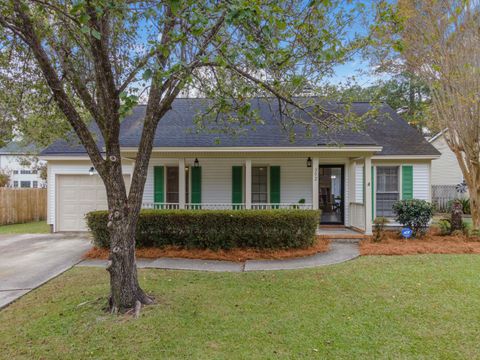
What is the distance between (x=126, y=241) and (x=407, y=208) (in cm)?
790

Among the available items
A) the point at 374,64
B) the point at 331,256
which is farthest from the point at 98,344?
the point at 374,64

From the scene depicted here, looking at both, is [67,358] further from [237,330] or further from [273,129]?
[273,129]

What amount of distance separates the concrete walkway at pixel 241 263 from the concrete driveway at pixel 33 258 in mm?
711

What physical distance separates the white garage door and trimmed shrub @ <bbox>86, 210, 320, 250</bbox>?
151 inches

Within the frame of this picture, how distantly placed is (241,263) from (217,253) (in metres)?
0.83

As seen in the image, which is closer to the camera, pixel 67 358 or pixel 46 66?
pixel 67 358

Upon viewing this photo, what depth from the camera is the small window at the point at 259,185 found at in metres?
11.0

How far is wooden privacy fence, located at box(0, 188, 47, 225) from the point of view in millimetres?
14125

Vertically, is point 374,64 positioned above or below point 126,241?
above

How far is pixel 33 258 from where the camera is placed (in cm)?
723

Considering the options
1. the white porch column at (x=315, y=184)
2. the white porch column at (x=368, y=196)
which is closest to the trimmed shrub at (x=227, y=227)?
the white porch column at (x=315, y=184)

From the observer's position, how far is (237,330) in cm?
363

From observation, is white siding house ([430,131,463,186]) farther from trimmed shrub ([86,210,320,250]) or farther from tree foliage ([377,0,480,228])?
trimmed shrub ([86,210,320,250])

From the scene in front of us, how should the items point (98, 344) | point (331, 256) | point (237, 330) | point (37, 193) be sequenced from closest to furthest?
point (98, 344), point (237, 330), point (331, 256), point (37, 193)
